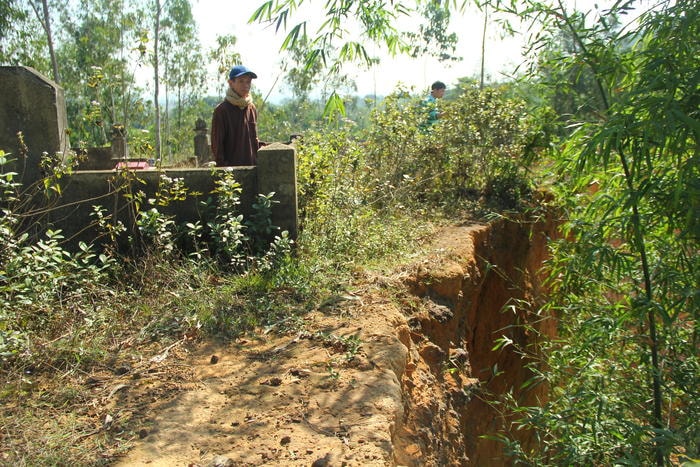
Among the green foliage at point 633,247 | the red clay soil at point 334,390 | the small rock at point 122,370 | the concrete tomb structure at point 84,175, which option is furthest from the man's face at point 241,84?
the small rock at point 122,370

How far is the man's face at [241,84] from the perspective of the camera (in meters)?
6.42

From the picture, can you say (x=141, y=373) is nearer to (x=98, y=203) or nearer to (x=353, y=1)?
(x=98, y=203)

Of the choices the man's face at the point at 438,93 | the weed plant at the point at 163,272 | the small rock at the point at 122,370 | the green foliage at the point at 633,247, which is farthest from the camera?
the man's face at the point at 438,93

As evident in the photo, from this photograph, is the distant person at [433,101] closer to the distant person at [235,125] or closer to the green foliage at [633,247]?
the distant person at [235,125]

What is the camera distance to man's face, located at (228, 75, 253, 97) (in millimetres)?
6418

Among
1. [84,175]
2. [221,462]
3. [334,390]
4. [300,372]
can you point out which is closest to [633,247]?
[334,390]

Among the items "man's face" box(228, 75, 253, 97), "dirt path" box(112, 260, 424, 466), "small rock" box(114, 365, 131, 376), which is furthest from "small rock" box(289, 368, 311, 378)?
"man's face" box(228, 75, 253, 97)

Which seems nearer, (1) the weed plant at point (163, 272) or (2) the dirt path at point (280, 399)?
(2) the dirt path at point (280, 399)

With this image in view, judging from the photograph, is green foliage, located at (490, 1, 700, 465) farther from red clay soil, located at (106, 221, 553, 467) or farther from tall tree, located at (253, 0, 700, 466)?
red clay soil, located at (106, 221, 553, 467)

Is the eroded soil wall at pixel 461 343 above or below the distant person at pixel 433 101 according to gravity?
below

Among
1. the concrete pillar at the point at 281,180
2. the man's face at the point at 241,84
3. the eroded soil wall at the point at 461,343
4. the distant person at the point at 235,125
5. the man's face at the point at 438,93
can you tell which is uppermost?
the man's face at the point at 438,93

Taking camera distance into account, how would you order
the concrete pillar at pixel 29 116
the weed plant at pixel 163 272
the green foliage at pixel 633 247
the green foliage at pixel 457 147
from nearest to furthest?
the green foliage at pixel 633 247 < the weed plant at pixel 163 272 < the concrete pillar at pixel 29 116 < the green foliage at pixel 457 147

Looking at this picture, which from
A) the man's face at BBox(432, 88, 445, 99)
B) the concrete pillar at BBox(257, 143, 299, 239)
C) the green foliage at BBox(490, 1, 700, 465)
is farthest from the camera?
the man's face at BBox(432, 88, 445, 99)

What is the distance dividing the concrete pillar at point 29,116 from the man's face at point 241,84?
5.46ft
